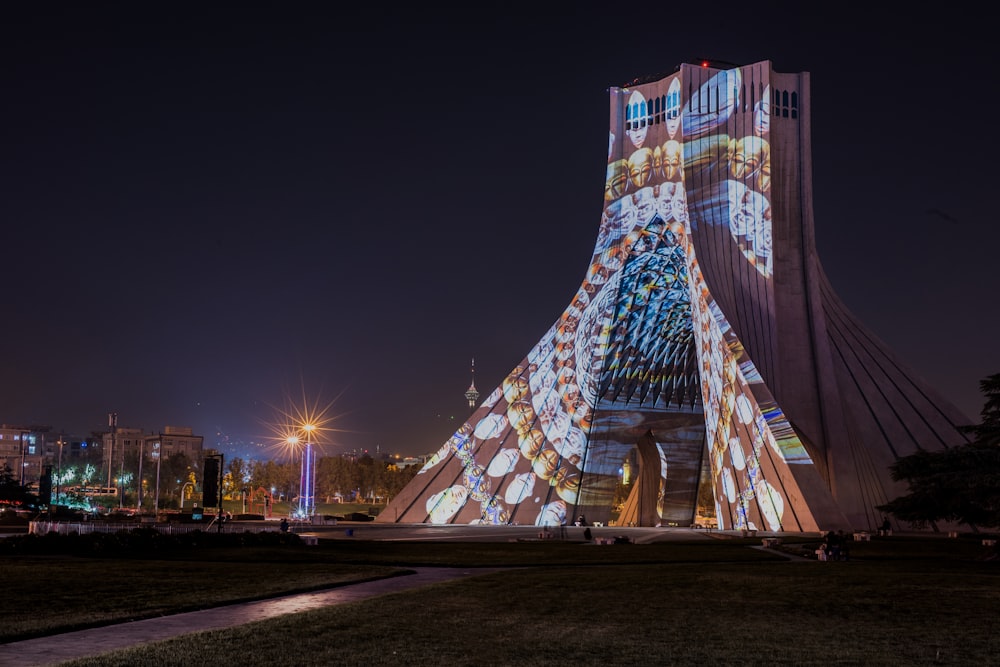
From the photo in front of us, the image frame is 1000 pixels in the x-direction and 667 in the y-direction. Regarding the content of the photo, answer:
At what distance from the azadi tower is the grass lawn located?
1832 centimetres

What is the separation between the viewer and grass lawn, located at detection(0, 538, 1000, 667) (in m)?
8.86

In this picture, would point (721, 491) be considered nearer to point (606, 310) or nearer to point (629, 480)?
point (606, 310)

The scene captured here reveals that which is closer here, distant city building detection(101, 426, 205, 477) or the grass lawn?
the grass lawn

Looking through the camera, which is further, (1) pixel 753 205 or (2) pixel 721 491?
(1) pixel 753 205

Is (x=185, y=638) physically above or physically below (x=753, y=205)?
below

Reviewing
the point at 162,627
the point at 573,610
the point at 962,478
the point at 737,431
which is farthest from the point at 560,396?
the point at 162,627

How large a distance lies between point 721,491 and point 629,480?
263ft

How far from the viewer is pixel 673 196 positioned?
45.9 meters

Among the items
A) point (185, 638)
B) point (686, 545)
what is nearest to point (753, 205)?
point (686, 545)

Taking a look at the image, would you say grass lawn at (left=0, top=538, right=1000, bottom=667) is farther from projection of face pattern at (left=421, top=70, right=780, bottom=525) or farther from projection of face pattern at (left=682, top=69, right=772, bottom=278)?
projection of face pattern at (left=421, top=70, right=780, bottom=525)

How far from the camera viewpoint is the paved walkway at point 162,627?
8.59 m

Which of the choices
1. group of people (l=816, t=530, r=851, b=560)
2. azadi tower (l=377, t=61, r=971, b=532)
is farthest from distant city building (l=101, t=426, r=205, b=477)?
group of people (l=816, t=530, r=851, b=560)

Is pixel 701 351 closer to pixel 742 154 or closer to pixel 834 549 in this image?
pixel 742 154

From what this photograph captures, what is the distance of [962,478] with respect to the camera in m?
19.9
